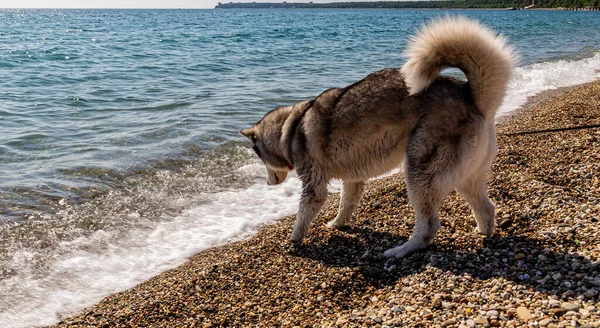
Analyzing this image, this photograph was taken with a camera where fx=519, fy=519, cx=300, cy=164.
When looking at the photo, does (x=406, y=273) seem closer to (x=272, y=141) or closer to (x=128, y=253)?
(x=272, y=141)

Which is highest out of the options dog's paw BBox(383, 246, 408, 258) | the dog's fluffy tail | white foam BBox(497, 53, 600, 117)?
the dog's fluffy tail

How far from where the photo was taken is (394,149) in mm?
5707

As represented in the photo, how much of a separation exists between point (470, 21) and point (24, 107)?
1461 centimetres

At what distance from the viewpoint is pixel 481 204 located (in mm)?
5844

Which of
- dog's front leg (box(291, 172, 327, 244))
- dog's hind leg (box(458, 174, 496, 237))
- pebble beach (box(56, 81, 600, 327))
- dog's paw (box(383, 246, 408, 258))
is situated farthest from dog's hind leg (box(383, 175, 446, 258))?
dog's front leg (box(291, 172, 327, 244))

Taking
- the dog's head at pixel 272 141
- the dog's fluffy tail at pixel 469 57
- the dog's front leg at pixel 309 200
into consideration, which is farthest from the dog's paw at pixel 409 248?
the dog's head at pixel 272 141

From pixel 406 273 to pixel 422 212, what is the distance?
0.70 meters

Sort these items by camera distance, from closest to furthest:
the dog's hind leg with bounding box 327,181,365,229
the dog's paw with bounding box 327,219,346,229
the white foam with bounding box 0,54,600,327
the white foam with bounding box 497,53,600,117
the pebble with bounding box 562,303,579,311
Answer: the pebble with bounding box 562,303,579,311 < the white foam with bounding box 0,54,600,327 < the dog's hind leg with bounding box 327,181,365,229 < the dog's paw with bounding box 327,219,346,229 < the white foam with bounding box 497,53,600,117

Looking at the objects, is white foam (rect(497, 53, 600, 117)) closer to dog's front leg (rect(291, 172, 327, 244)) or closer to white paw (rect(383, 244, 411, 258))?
dog's front leg (rect(291, 172, 327, 244))

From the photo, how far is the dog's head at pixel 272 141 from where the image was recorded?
22.5ft

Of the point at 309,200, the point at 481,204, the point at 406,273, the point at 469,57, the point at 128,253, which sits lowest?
the point at 128,253

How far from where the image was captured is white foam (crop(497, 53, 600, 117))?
17098 millimetres

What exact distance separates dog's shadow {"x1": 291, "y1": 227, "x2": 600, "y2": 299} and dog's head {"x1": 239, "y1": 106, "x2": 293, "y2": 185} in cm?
115

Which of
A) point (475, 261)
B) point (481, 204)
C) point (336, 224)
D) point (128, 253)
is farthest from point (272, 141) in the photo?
point (475, 261)
